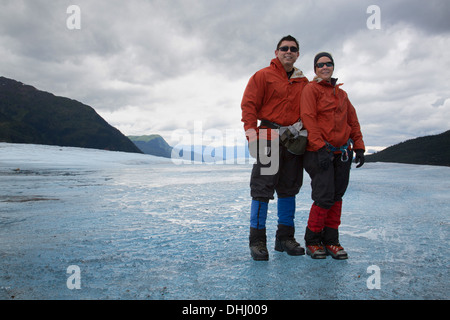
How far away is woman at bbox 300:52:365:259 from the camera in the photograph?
2477 millimetres

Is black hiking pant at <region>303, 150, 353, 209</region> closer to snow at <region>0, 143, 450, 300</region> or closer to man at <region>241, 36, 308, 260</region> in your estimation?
man at <region>241, 36, 308, 260</region>

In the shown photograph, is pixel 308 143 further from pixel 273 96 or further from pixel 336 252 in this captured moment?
pixel 336 252

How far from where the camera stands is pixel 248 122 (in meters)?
2.51

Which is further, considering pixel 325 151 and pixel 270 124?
pixel 270 124

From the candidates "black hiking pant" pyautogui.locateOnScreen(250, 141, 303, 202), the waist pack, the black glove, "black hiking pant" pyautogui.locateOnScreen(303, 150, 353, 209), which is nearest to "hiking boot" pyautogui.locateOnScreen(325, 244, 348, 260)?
"black hiking pant" pyautogui.locateOnScreen(303, 150, 353, 209)

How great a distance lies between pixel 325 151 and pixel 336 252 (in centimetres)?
87

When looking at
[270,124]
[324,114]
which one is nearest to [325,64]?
[324,114]

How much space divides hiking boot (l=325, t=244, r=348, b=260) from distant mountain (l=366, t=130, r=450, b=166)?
5195 cm

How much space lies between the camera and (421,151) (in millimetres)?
52906

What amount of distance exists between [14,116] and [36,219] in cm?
15415

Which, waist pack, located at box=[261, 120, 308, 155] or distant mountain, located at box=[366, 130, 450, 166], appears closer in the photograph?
waist pack, located at box=[261, 120, 308, 155]

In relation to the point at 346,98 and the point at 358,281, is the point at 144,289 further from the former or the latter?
the point at 346,98
